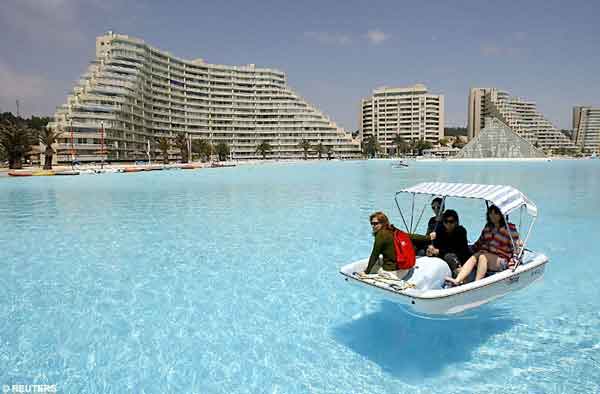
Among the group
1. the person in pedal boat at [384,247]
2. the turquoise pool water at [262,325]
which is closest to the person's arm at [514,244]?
the turquoise pool water at [262,325]

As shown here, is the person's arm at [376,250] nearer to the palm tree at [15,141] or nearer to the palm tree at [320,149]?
the palm tree at [15,141]

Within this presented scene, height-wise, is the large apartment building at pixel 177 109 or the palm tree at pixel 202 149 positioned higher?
the large apartment building at pixel 177 109

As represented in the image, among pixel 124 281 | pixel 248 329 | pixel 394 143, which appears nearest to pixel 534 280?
pixel 248 329

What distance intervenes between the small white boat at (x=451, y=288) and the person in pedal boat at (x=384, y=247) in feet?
0.62

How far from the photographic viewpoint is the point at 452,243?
8.72 m

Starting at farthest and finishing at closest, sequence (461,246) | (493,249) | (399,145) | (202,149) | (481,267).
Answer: (399,145), (202,149), (461,246), (493,249), (481,267)

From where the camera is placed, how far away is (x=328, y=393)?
621 centimetres

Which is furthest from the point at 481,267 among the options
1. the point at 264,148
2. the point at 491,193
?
the point at 264,148

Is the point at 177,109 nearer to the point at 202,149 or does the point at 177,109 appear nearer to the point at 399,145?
the point at 202,149

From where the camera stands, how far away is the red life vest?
766cm

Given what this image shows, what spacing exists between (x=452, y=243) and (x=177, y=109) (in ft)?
505

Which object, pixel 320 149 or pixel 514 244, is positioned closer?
pixel 514 244

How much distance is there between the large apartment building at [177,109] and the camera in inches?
4400

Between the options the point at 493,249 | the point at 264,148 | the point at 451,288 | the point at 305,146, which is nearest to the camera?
the point at 451,288
